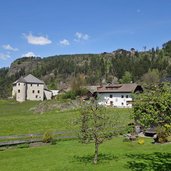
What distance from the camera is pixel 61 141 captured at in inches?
1275

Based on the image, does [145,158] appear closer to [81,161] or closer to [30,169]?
[81,161]

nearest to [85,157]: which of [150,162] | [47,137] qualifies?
[150,162]

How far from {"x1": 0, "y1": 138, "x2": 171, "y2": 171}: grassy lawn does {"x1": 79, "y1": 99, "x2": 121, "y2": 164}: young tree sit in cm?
165

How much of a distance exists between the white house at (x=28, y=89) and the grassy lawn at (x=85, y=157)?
8911 centimetres

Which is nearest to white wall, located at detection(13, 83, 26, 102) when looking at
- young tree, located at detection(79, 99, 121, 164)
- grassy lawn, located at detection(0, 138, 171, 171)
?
grassy lawn, located at detection(0, 138, 171, 171)

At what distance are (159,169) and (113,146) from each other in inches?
359

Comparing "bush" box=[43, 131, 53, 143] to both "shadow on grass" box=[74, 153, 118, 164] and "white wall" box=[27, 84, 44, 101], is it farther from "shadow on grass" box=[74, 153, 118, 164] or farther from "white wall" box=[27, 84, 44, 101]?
"white wall" box=[27, 84, 44, 101]

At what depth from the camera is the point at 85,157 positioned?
23469 millimetres

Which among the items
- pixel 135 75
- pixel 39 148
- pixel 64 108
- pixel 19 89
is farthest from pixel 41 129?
pixel 135 75

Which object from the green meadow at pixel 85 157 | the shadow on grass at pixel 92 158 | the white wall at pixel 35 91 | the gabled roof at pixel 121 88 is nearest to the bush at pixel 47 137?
the green meadow at pixel 85 157

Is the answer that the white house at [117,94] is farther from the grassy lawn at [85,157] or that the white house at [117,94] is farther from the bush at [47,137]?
the grassy lawn at [85,157]

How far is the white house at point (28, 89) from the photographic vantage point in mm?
116812

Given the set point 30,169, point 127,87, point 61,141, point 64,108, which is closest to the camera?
point 30,169

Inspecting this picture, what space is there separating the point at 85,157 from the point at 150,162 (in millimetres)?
5055
